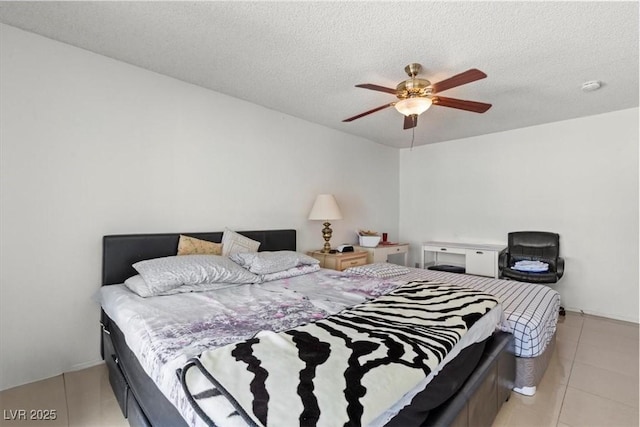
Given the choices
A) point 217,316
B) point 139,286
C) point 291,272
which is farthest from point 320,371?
point 291,272

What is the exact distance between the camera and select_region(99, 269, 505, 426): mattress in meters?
1.17

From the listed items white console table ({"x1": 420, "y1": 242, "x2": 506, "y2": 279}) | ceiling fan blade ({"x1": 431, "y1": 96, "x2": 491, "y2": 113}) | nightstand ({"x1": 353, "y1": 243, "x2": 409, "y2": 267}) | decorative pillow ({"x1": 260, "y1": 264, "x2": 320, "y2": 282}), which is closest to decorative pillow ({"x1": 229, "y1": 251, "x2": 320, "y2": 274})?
decorative pillow ({"x1": 260, "y1": 264, "x2": 320, "y2": 282})

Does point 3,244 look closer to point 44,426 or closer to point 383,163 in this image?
point 44,426

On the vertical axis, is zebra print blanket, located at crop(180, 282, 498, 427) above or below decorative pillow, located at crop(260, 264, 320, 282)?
above

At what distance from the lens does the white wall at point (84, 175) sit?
198cm

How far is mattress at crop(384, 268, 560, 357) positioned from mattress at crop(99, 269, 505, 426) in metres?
0.12

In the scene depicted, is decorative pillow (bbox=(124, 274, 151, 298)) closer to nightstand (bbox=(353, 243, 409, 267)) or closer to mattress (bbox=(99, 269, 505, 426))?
mattress (bbox=(99, 269, 505, 426))

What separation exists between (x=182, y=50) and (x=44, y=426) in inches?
98.2

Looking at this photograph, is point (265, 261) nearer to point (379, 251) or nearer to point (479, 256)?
point (379, 251)

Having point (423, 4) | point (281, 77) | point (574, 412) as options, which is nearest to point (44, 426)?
point (281, 77)

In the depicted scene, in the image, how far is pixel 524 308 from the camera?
2074mm

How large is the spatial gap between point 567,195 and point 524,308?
2.57 m

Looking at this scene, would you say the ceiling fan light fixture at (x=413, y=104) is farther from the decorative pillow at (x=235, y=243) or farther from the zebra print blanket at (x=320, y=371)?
the decorative pillow at (x=235, y=243)

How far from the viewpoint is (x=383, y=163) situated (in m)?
5.05
